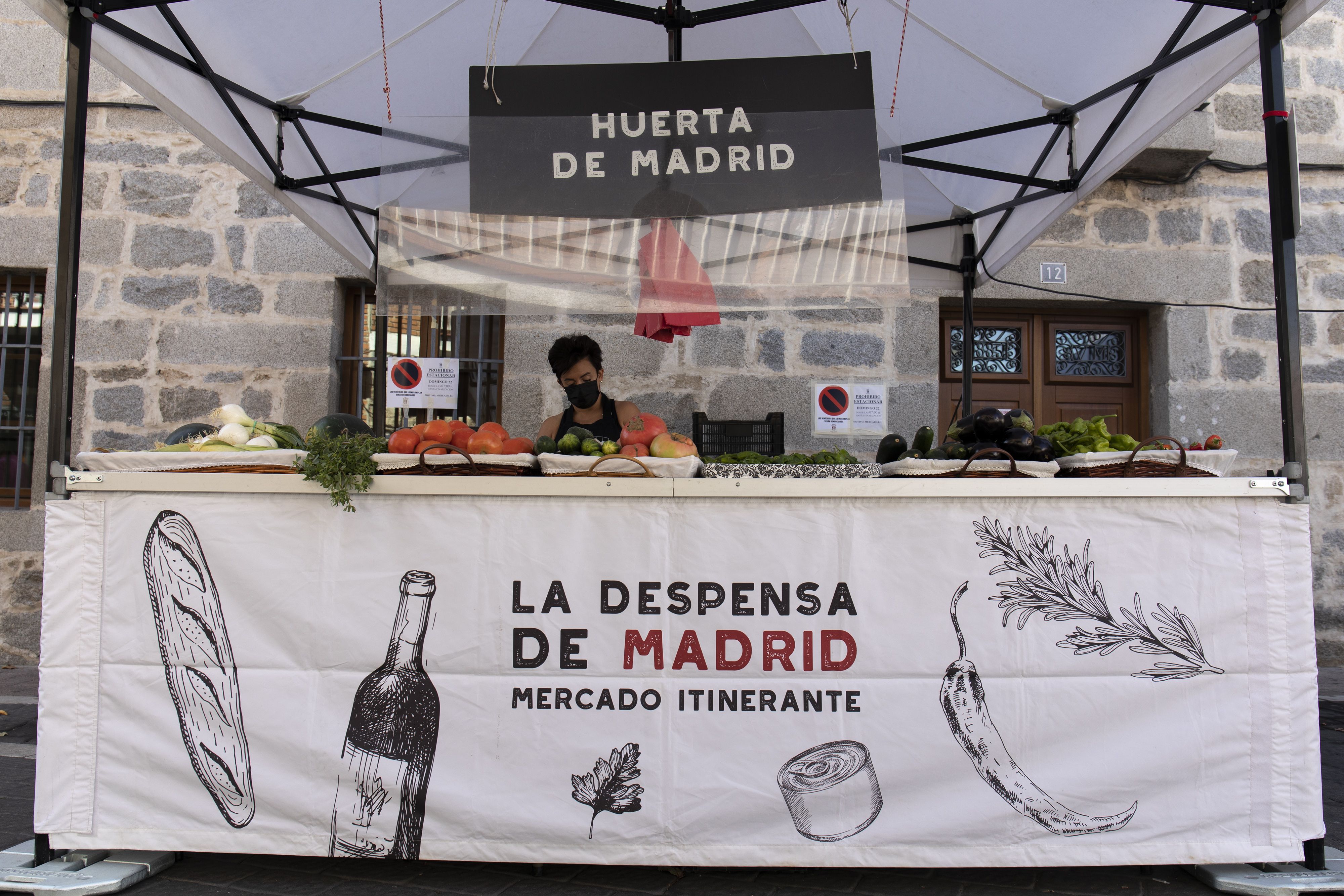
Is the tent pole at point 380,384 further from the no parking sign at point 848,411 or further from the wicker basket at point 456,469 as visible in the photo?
the no parking sign at point 848,411

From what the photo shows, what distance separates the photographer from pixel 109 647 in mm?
2502

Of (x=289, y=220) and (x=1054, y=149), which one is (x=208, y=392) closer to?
(x=289, y=220)

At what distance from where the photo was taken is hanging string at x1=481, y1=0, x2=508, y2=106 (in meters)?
2.65

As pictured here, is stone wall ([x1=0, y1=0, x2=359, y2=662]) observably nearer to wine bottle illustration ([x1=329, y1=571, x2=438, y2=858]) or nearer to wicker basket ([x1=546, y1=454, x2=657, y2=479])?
wine bottle illustration ([x1=329, y1=571, x2=438, y2=858])

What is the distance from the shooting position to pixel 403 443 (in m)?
2.63

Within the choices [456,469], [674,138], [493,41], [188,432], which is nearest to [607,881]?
[456,469]

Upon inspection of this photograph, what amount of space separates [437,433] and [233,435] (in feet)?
2.22

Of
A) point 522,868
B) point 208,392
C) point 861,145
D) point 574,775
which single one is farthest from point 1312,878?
point 208,392

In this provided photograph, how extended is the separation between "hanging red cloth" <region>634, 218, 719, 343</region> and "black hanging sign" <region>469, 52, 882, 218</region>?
0.24 feet

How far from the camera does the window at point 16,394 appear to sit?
18.2ft

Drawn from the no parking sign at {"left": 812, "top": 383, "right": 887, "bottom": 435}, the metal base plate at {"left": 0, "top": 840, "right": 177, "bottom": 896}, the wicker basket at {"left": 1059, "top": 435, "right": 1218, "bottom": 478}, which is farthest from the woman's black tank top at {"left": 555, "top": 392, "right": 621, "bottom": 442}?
the metal base plate at {"left": 0, "top": 840, "right": 177, "bottom": 896}

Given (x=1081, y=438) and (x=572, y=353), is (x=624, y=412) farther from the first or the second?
(x=1081, y=438)

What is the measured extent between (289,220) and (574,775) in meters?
4.51

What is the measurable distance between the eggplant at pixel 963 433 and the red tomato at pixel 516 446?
1481 millimetres
